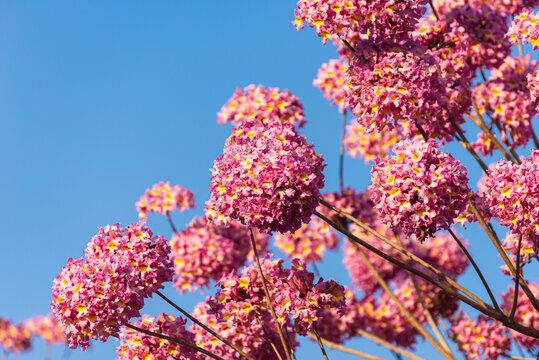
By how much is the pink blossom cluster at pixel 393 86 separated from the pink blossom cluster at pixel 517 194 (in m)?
0.96

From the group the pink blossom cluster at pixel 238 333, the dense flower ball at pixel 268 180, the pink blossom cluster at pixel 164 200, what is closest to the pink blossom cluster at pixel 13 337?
the pink blossom cluster at pixel 164 200

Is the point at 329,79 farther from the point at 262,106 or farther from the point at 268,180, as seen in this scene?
the point at 268,180

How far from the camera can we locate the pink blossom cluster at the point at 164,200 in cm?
1143

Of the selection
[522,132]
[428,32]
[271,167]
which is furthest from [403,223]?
[522,132]

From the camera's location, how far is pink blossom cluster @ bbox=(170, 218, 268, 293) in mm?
10680

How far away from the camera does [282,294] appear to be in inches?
253

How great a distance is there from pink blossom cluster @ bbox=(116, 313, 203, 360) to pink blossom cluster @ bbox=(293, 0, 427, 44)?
3.16 metres

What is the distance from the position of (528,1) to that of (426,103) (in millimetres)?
4498

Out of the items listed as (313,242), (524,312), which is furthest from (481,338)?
(313,242)

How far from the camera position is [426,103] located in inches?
249

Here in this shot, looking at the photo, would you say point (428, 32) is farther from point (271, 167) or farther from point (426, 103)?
point (271, 167)

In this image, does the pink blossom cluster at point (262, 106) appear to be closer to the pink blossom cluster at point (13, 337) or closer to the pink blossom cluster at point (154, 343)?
the pink blossom cluster at point (154, 343)

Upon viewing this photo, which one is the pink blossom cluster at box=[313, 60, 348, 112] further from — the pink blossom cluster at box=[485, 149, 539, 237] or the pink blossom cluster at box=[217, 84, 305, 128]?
the pink blossom cluster at box=[485, 149, 539, 237]

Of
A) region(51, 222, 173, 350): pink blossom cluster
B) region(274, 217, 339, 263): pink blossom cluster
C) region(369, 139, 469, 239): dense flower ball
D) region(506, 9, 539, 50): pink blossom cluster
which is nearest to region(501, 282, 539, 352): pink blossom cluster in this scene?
region(274, 217, 339, 263): pink blossom cluster
